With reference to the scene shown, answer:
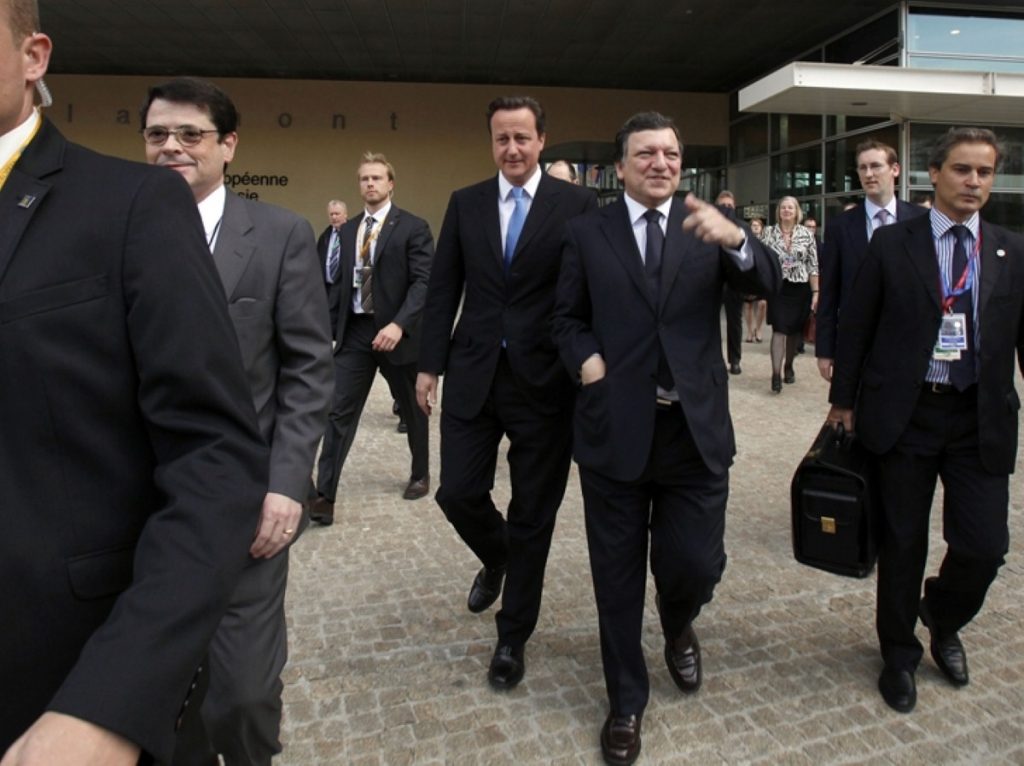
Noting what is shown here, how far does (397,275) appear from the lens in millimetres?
5766

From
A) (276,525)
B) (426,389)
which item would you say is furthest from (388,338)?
(276,525)

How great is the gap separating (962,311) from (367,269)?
12.4ft

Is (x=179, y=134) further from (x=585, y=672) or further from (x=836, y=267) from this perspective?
(x=836, y=267)

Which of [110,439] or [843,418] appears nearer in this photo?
[110,439]

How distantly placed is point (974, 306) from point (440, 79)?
2008cm

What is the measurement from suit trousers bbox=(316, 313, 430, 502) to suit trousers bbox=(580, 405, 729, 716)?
269cm

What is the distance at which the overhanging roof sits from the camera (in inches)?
500

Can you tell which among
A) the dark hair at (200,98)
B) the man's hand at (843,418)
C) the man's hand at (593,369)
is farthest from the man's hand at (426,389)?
the man's hand at (843,418)

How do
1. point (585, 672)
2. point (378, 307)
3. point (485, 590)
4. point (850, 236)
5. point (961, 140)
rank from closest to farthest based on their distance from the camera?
point (961, 140), point (585, 672), point (485, 590), point (850, 236), point (378, 307)

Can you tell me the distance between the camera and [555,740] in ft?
9.68

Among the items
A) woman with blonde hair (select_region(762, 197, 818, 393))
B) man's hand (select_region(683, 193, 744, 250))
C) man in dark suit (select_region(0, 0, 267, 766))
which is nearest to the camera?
man in dark suit (select_region(0, 0, 267, 766))

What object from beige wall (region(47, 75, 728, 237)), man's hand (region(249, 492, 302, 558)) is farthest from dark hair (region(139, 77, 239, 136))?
beige wall (region(47, 75, 728, 237))

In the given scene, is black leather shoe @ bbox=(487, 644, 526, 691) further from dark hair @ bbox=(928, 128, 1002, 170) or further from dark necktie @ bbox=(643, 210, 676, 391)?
dark hair @ bbox=(928, 128, 1002, 170)

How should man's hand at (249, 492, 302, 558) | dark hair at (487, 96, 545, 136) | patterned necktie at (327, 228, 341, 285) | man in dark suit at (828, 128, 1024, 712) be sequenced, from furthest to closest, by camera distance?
patterned necktie at (327, 228, 341, 285) < dark hair at (487, 96, 545, 136) < man in dark suit at (828, 128, 1024, 712) < man's hand at (249, 492, 302, 558)
